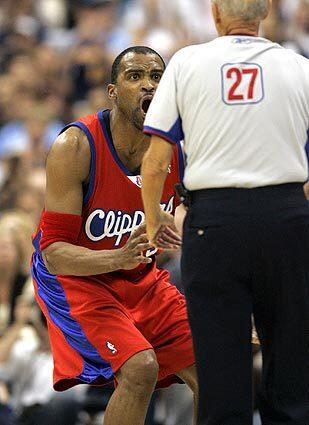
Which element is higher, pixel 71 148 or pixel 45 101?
pixel 71 148

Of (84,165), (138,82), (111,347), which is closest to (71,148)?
(84,165)

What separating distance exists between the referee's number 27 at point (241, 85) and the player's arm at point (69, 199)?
1.21m

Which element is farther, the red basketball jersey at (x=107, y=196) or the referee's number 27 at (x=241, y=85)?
the red basketball jersey at (x=107, y=196)

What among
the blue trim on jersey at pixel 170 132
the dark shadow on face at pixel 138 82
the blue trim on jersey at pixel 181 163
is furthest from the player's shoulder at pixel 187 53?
the blue trim on jersey at pixel 181 163

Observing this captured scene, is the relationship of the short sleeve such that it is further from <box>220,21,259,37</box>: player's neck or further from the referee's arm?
<box>220,21,259,37</box>: player's neck

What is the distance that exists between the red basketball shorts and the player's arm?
8.9 inches

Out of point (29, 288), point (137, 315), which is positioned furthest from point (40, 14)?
point (137, 315)

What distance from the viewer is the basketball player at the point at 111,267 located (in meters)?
5.13

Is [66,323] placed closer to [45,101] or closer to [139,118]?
[139,118]

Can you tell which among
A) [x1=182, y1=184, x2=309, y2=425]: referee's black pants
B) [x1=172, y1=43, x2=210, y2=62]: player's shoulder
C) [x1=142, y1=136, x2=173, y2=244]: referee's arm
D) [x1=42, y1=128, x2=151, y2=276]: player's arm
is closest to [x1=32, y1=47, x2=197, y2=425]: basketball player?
[x1=42, y1=128, x2=151, y2=276]: player's arm

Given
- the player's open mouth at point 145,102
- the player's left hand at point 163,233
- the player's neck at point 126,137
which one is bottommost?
the player's left hand at point 163,233

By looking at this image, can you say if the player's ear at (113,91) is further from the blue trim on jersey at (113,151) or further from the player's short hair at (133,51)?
the blue trim on jersey at (113,151)

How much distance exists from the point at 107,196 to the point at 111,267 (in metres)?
0.46

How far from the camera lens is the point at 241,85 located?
416cm
